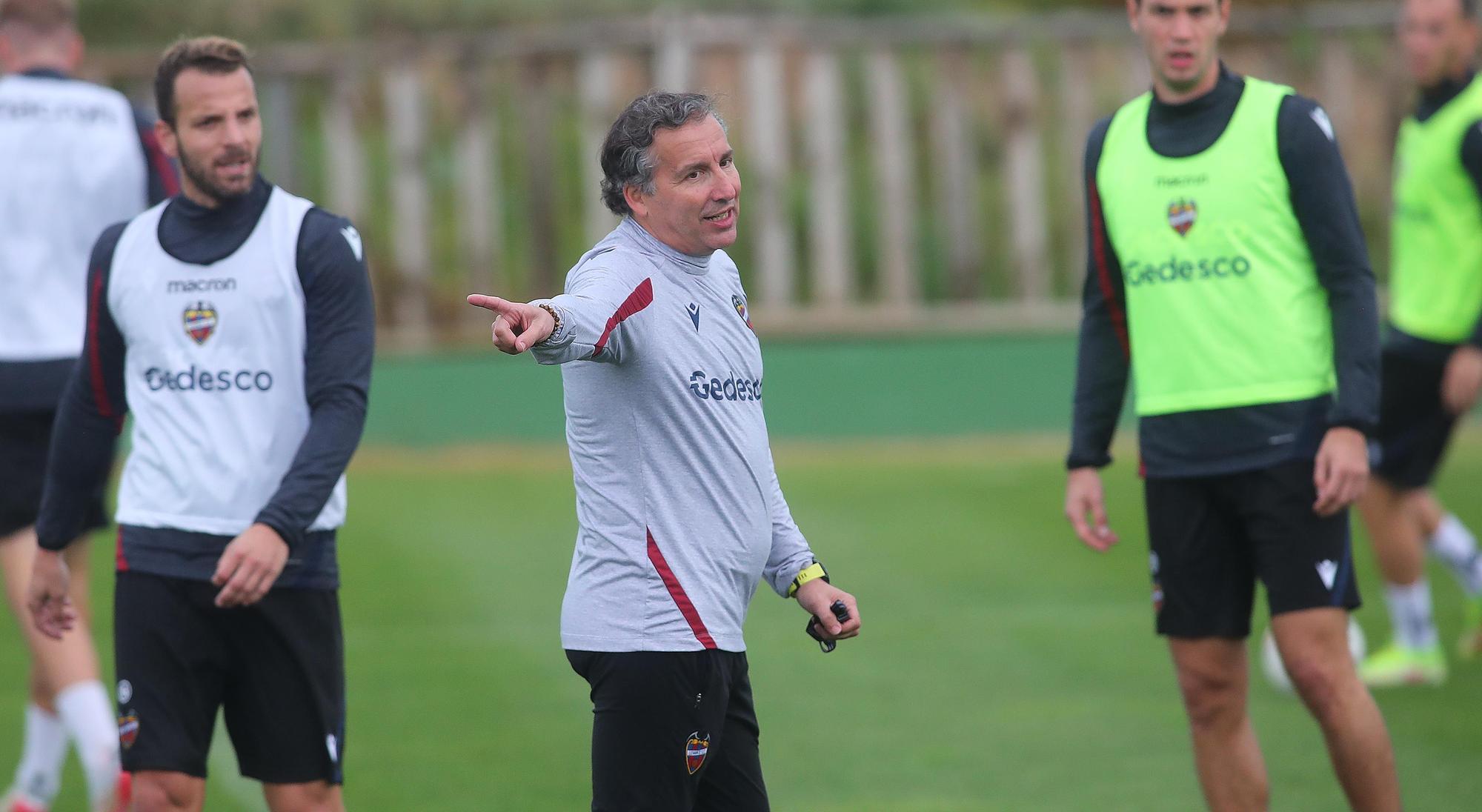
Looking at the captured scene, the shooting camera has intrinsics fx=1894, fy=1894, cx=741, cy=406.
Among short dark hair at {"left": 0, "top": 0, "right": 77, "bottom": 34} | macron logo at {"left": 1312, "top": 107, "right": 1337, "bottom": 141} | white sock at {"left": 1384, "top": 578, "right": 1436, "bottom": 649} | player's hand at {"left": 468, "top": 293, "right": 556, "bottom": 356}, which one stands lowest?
white sock at {"left": 1384, "top": 578, "right": 1436, "bottom": 649}

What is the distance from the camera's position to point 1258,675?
24.4 ft

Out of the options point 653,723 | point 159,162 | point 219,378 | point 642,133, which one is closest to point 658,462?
point 653,723

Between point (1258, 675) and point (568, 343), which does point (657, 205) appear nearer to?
point (568, 343)

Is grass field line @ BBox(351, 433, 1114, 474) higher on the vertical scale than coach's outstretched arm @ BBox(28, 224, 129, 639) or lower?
lower

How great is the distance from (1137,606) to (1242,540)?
4280 mm

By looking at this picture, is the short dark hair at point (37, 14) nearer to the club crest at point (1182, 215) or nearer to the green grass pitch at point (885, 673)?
the green grass pitch at point (885, 673)

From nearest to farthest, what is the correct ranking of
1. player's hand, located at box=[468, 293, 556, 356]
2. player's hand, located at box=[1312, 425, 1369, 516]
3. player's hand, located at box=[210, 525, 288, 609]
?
player's hand, located at box=[468, 293, 556, 356]
player's hand, located at box=[210, 525, 288, 609]
player's hand, located at box=[1312, 425, 1369, 516]

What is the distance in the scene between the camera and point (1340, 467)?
14.6ft

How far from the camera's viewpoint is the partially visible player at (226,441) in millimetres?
4211

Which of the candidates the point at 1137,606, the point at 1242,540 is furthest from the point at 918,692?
the point at 1242,540

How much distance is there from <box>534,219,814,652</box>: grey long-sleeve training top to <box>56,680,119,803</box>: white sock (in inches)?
85.7

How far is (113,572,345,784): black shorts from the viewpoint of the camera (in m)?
4.20

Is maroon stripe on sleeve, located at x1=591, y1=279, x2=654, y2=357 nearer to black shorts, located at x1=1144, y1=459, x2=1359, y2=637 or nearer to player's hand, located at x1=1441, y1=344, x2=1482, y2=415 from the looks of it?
black shorts, located at x1=1144, y1=459, x2=1359, y2=637

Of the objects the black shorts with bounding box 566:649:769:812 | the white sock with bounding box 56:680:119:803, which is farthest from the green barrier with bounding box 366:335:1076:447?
the black shorts with bounding box 566:649:769:812
